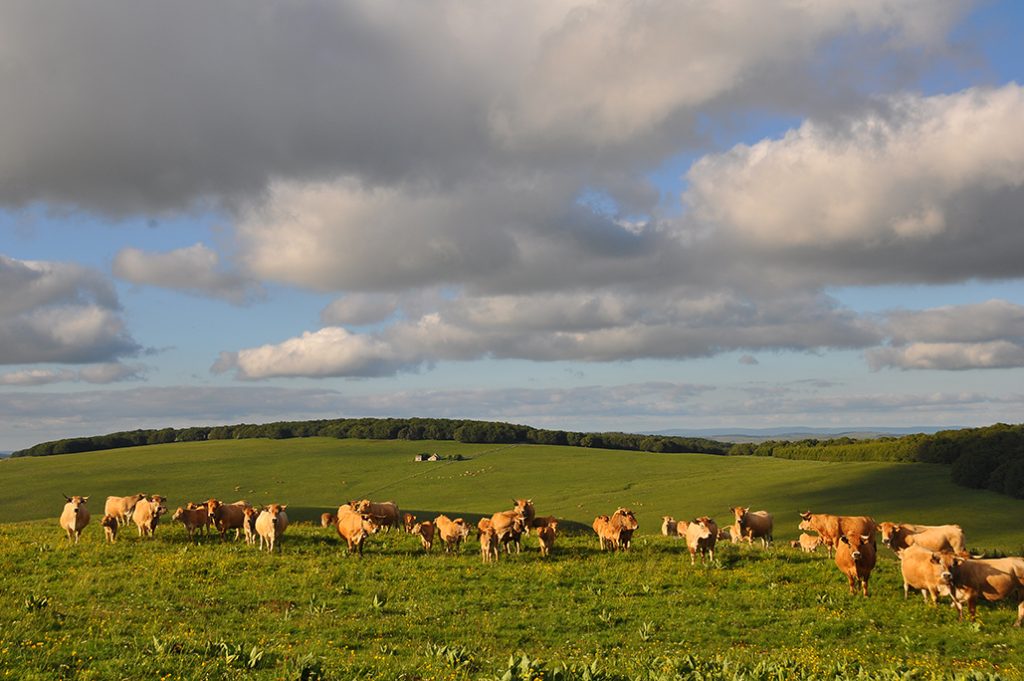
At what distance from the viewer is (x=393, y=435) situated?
145375 millimetres

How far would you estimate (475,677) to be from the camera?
12477 millimetres

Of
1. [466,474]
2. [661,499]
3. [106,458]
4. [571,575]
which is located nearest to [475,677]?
[571,575]

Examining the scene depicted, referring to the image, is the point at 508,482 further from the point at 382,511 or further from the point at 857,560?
the point at 857,560

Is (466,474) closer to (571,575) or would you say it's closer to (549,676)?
(571,575)

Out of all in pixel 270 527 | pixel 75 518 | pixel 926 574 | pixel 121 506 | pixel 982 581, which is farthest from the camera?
pixel 121 506

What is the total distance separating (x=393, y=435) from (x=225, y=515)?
11456 centimetres

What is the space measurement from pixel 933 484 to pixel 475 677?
85.9 meters

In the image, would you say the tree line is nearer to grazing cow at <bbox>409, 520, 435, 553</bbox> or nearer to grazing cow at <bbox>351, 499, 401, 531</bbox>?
grazing cow at <bbox>351, 499, 401, 531</bbox>

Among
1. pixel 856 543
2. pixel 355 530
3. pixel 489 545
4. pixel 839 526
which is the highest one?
pixel 856 543

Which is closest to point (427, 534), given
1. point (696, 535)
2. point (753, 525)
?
point (696, 535)

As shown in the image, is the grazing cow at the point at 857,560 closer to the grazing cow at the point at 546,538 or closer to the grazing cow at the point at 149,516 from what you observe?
the grazing cow at the point at 546,538

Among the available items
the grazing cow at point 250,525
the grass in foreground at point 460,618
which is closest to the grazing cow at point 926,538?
the grass in foreground at point 460,618

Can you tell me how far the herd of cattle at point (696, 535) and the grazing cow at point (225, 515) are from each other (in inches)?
1.7

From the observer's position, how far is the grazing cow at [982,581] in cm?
1911
